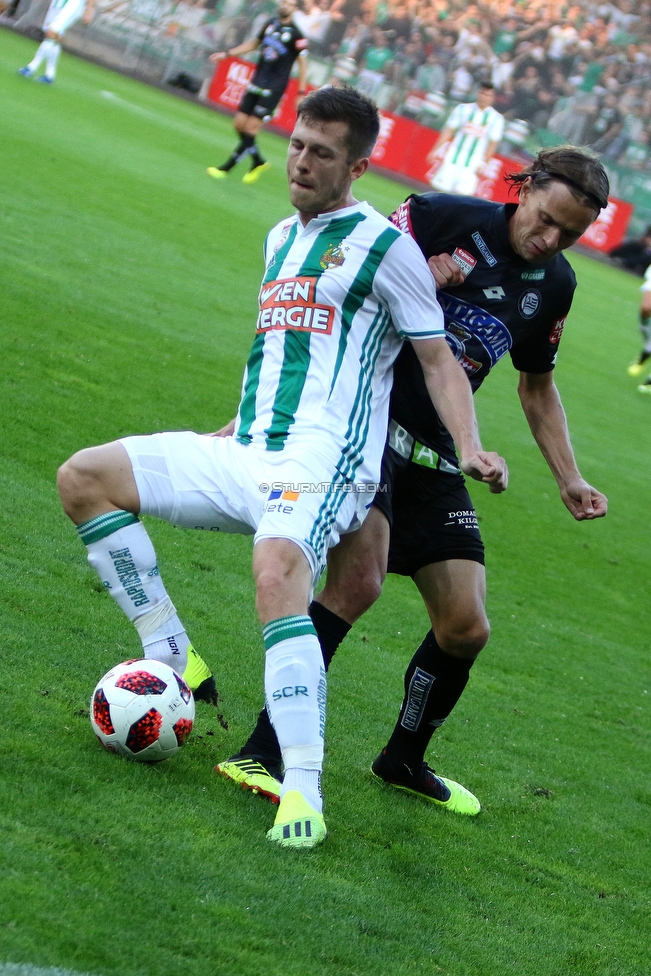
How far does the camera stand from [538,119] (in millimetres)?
29844

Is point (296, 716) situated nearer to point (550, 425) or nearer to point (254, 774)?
point (254, 774)

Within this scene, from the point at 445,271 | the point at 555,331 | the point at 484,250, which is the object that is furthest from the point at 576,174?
the point at 555,331

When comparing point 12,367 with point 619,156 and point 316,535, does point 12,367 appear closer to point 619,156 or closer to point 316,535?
point 316,535

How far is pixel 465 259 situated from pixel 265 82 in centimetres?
1466

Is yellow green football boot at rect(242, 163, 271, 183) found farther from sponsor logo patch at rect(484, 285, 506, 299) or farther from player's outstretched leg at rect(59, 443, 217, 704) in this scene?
player's outstretched leg at rect(59, 443, 217, 704)

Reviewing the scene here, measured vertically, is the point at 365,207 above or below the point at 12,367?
above

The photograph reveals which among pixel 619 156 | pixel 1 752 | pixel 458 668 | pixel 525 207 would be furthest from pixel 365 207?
pixel 619 156

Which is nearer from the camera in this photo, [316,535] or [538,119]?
[316,535]

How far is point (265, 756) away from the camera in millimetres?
3668

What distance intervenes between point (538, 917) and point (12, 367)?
4828mm

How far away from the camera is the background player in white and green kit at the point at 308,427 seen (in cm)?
339

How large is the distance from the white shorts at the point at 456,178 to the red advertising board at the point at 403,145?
1.52 ft

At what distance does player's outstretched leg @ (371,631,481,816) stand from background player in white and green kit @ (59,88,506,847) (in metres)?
0.72

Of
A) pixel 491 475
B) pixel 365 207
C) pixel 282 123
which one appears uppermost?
pixel 365 207
